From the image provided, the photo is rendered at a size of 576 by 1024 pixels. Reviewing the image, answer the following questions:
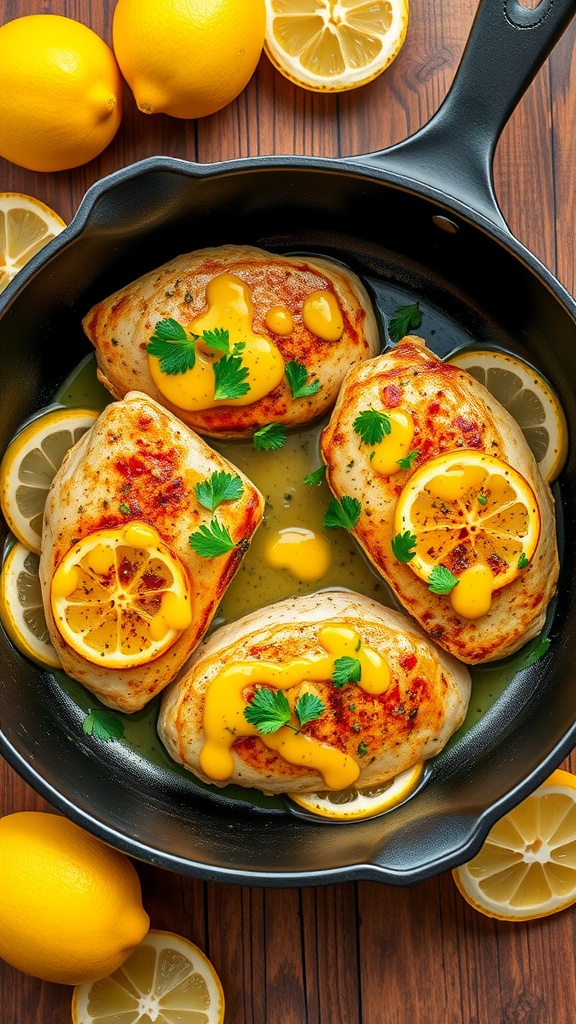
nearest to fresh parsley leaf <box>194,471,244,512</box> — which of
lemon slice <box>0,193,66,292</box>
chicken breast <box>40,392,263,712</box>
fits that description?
chicken breast <box>40,392,263,712</box>

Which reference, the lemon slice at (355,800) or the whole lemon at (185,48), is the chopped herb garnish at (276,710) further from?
the whole lemon at (185,48)

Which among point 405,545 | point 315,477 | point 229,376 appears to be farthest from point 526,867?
point 229,376

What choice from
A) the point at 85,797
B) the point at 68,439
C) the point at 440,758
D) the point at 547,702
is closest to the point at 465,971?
the point at 440,758

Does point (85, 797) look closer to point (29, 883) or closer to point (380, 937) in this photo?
point (29, 883)

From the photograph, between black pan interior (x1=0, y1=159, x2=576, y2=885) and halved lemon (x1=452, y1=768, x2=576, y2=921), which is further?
halved lemon (x1=452, y1=768, x2=576, y2=921)

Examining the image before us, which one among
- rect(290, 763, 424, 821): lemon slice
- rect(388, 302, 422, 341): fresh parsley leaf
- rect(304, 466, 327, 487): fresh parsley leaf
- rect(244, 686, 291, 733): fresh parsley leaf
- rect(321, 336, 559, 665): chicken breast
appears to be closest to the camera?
rect(244, 686, 291, 733): fresh parsley leaf

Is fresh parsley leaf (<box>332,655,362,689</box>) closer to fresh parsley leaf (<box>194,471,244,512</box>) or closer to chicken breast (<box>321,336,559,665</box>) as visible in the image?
chicken breast (<box>321,336,559,665</box>)

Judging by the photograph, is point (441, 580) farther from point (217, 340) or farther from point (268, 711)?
point (217, 340)
